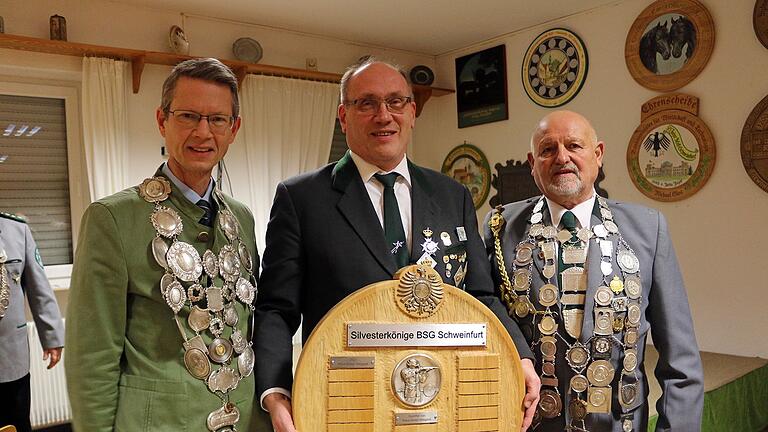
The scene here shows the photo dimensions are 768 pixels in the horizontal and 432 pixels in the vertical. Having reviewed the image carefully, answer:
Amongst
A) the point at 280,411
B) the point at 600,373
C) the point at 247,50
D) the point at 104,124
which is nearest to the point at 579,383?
the point at 600,373

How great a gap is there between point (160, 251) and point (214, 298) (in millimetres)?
168

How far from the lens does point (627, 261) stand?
165 centimetres

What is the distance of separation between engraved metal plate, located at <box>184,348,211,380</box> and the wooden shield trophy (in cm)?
28

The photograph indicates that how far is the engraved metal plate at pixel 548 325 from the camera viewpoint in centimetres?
162

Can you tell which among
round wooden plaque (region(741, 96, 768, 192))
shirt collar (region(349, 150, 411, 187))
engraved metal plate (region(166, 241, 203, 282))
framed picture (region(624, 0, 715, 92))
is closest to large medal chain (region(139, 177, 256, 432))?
engraved metal plate (region(166, 241, 203, 282))

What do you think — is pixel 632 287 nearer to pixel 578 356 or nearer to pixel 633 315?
pixel 633 315

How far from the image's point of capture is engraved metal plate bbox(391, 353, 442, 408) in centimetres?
124

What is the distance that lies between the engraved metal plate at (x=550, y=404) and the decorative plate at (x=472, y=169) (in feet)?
12.5

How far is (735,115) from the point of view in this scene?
378 centimetres

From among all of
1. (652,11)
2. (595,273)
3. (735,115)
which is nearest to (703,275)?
(735,115)

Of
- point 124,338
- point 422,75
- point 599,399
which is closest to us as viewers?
point 124,338

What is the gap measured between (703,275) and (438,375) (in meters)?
3.40

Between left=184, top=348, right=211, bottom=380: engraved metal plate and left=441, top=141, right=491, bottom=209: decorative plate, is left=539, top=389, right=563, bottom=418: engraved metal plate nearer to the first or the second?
left=184, top=348, right=211, bottom=380: engraved metal plate

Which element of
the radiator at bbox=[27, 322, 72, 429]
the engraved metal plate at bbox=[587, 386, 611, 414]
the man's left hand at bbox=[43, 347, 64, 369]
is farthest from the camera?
the radiator at bbox=[27, 322, 72, 429]
